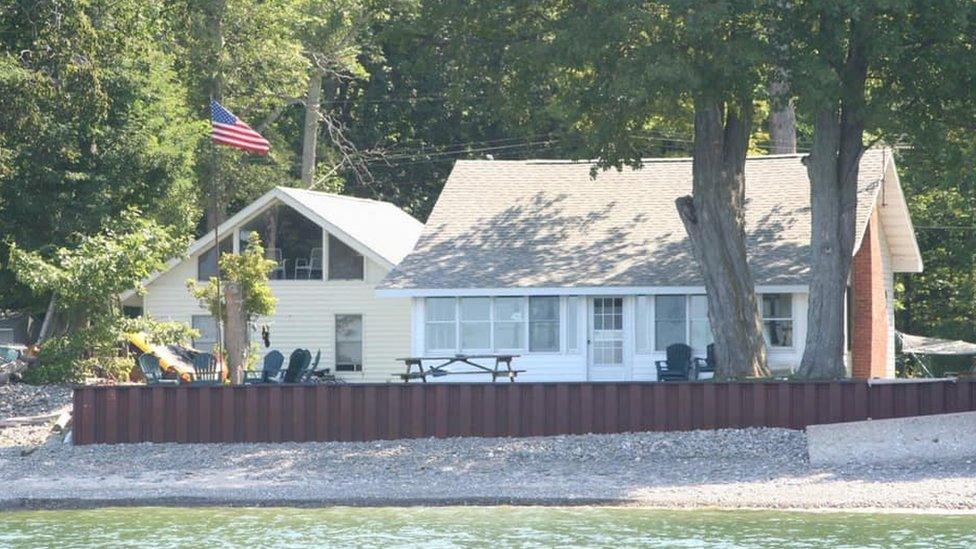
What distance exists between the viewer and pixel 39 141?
115ft

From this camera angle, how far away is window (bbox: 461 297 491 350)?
3247 cm

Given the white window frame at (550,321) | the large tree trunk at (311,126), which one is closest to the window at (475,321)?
the white window frame at (550,321)

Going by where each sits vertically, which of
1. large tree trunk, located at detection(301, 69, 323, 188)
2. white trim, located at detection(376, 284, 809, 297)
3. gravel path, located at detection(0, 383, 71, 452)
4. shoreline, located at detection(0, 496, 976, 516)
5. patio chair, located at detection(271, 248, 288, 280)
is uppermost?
large tree trunk, located at detection(301, 69, 323, 188)

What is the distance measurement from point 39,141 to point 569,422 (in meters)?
16.1

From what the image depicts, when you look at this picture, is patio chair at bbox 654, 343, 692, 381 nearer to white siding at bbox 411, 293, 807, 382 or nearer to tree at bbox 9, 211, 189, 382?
white siding at bbox 411, 293, 807, 382

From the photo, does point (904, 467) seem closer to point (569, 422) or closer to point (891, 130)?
point (569, 422)

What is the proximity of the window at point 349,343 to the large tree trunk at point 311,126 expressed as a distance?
13095 mm

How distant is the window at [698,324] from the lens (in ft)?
104

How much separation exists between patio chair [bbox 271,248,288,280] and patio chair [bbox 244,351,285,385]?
6.53 meters

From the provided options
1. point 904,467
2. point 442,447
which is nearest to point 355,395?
point 442,447

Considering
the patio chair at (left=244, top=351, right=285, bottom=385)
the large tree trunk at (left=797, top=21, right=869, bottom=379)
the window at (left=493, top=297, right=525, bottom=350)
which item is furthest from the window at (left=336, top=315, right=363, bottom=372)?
the large tree trunk at (left=797, top=21, right=869, bottom=379)

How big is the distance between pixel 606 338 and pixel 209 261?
10398mm

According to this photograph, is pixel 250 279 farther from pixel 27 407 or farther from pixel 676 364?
pixel 676 364

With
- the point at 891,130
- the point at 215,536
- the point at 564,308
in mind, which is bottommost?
the point at 215,536
